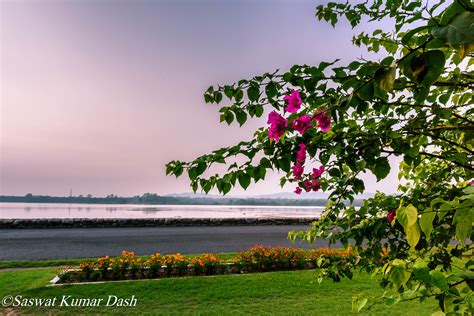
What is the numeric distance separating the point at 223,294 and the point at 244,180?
5368 millimetres

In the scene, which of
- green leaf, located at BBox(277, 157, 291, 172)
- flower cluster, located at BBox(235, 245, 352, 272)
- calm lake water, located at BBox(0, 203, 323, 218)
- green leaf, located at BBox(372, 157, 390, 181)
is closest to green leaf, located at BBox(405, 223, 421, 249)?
green leaf, located at BBox(277, 157, 291, 172)

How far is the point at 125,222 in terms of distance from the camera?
2303 centimetres

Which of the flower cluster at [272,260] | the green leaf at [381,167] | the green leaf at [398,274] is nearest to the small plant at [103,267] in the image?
the flower cluster at [272,260]

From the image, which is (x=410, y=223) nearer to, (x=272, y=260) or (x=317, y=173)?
(x=317, y=173)

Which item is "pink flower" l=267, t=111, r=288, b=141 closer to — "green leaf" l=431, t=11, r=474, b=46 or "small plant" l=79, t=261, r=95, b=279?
"green leaf" l=431, t=11, r=474, b=46

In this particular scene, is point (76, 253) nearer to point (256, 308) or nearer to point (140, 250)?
point (140, 250)

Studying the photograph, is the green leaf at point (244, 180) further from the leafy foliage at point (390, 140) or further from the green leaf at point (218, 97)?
the green leaf at point (218, 97)

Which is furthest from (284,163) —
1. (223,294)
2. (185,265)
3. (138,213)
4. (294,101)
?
(138,213)

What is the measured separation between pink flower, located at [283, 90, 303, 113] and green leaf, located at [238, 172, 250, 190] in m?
0.48

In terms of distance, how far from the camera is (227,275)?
7445 millimetres

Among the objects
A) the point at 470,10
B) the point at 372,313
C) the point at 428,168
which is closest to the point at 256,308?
the point at 372,313

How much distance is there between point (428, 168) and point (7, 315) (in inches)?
270

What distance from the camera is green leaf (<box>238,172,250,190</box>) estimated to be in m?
1.50

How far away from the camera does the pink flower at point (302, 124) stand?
162cm
